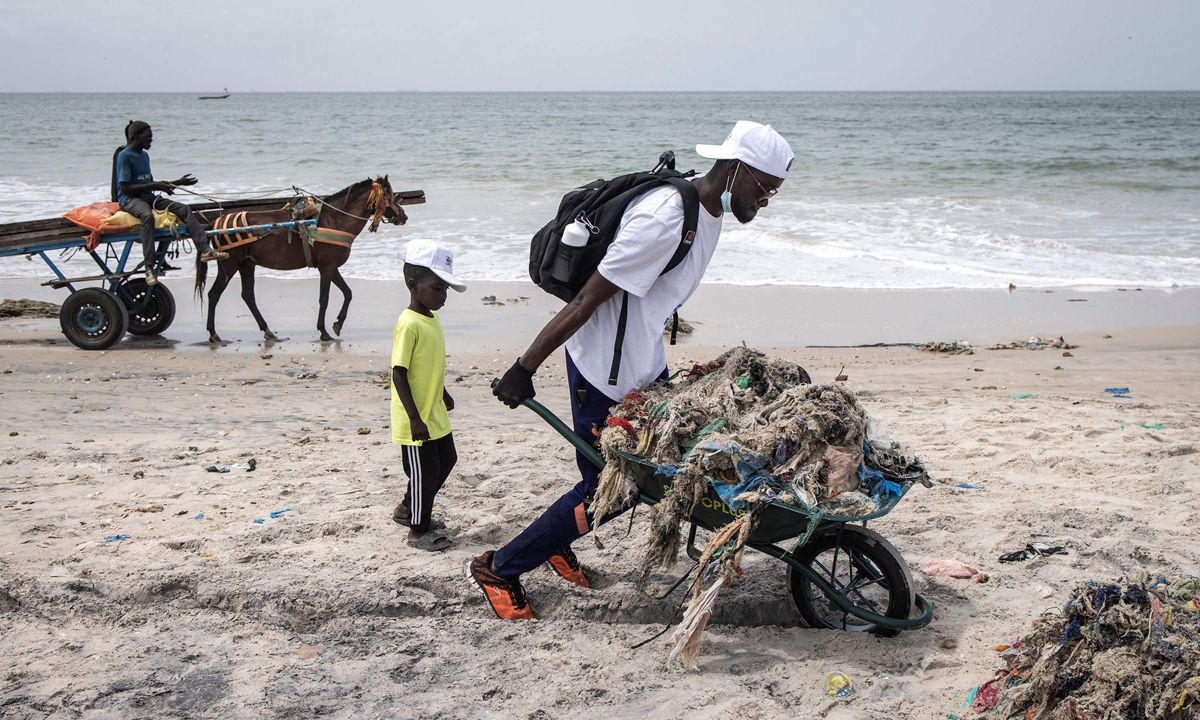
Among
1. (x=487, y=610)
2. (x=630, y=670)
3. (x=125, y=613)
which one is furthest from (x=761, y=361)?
(x=125, y=613)

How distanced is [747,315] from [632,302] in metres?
7.25

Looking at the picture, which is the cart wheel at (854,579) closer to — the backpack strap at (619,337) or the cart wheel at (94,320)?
the backpack strap at (619,337)

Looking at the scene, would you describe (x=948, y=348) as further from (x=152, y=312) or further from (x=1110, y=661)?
(x=152, y=312)

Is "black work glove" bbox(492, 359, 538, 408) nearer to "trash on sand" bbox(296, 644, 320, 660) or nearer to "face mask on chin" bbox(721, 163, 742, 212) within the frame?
"face mask on chin" bbox(721, 163, 742, 212)

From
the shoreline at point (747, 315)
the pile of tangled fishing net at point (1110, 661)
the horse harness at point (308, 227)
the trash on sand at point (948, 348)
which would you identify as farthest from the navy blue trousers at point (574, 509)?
Result: the horse harness at point (308, 227)

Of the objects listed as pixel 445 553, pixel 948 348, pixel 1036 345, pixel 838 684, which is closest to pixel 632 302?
pixel 838 684

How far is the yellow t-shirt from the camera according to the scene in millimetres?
3895

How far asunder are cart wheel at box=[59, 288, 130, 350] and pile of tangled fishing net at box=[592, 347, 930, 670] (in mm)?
7344

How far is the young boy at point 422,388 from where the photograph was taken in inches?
153

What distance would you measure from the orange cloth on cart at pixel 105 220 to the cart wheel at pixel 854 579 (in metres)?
7.71

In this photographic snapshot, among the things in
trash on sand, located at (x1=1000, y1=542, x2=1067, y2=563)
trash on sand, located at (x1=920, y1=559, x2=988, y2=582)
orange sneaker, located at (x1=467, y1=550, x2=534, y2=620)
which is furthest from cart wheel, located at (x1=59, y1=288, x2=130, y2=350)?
trash on sand, located at (x1=1000, y1=542, x2=1067, y2=563)

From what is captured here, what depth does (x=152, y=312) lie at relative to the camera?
9.39 m

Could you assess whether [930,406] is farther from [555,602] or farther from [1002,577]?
[555,602]

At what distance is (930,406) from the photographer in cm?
634
